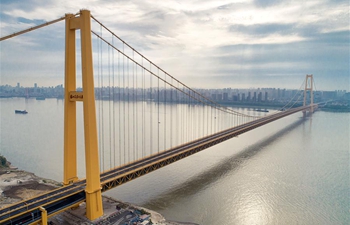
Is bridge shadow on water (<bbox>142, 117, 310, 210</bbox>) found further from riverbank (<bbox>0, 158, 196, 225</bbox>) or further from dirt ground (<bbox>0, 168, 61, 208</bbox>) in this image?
dirt ground (<bbox>0, 168, 61, 208</bbox>)

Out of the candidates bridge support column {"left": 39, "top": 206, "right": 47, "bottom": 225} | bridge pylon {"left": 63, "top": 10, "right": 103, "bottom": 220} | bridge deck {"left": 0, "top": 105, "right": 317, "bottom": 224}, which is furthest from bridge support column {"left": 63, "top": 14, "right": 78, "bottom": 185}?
bridge support column {"left": 39, "top": 206, "right": 47, "bottom": 225}

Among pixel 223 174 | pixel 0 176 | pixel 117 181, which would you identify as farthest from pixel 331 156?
pixel 0 176

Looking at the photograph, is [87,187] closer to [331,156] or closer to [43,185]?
[43,185]

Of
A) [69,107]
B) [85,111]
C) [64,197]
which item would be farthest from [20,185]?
[85,111]

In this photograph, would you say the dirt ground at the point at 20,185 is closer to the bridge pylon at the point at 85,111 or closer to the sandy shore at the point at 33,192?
the sandy shore at the point at 33,192

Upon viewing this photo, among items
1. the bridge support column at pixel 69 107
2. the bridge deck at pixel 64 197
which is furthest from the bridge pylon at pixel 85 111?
the bridge deck at pixel 64 197

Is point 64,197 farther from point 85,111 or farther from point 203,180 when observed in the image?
point 203,180
